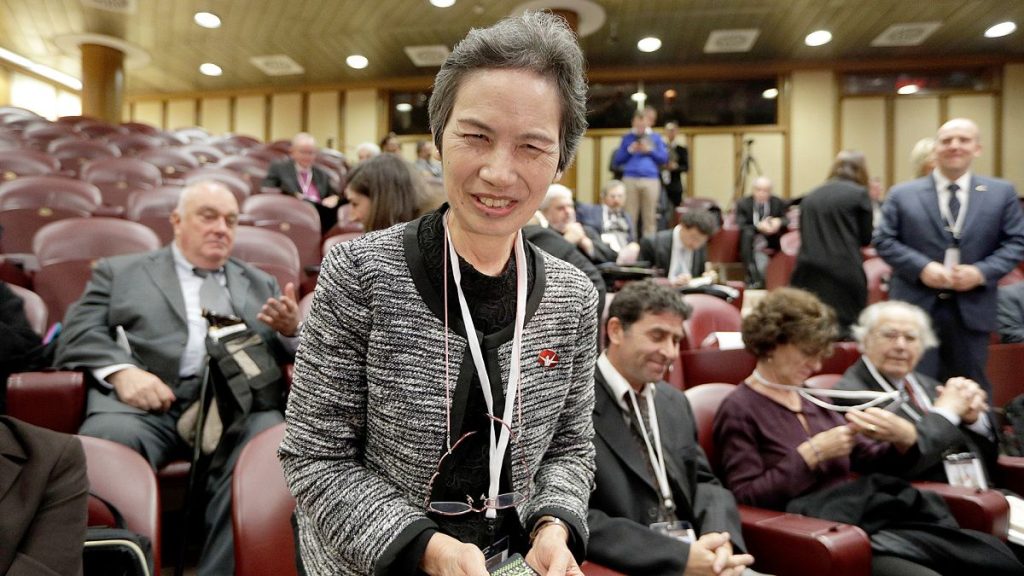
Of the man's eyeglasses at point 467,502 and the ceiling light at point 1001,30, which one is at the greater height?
the ceiling light at point 1001,30

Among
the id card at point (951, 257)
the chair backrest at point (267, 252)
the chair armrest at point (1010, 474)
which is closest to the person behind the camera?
the chair armrest at point (1010, 474)

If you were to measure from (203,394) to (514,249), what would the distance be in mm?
1381

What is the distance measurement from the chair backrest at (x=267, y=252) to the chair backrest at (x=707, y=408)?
188 centimetres

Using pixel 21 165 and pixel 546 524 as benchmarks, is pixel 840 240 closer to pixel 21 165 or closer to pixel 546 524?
pixel 546 524

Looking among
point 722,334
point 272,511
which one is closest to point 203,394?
point 272,511

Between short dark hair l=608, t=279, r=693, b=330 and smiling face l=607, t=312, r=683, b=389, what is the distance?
1 centimetres

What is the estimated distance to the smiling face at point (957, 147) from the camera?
2.80 metres

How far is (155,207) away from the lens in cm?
402

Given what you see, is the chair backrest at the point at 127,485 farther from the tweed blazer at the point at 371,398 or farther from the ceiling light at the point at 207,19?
the ceiling light at the point at 207,19

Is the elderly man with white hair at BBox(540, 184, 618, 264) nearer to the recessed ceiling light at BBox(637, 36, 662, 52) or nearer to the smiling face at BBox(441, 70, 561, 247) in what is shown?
the smiling face at BBox(441, 70, 561, 247)

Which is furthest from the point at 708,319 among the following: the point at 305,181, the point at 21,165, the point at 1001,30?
the point at 1001,30

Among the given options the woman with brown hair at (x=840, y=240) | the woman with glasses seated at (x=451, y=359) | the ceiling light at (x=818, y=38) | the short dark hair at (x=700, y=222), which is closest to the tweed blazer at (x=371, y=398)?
the woman with glasses seated at (x=451, y=359)

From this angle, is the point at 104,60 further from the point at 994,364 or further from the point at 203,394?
the point at 994,364

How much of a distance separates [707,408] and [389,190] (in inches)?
47.9
